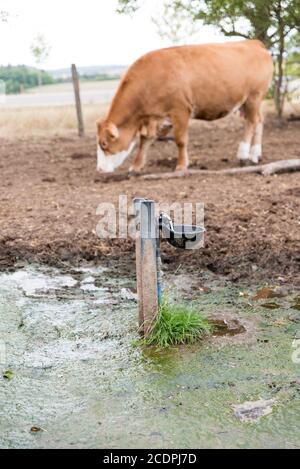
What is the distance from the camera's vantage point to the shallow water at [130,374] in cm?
334

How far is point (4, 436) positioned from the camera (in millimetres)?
3350

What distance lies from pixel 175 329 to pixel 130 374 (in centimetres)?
53

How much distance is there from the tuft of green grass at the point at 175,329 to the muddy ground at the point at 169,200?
1.29 metres

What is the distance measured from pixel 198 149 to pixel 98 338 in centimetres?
761

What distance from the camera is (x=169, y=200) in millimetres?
7402

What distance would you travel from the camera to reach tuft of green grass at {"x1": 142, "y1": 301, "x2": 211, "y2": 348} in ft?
14.3

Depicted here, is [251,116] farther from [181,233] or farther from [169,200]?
[181,233]

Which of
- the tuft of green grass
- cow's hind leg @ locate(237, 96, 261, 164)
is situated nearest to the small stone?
the tuft of green grass

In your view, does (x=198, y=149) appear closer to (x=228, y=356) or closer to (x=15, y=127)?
(x=15, y=127)

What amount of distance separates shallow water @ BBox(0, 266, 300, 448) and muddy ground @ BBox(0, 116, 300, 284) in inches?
21.7

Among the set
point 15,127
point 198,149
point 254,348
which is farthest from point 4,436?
point 15,127

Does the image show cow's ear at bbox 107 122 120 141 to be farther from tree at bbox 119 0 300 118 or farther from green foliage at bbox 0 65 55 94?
green foliage at bbox 0 65 55 94

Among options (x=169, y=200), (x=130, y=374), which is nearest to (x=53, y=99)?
(x=169, y=200)

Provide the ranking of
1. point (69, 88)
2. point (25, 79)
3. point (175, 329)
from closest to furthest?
point (175, 329)
point (25, 79)
point (69, 88)
